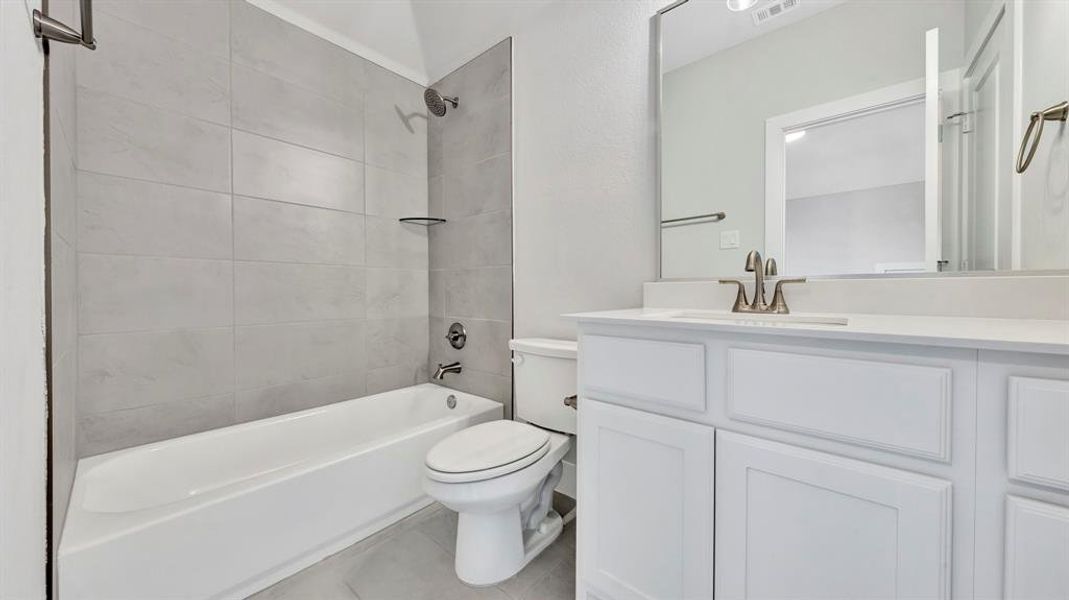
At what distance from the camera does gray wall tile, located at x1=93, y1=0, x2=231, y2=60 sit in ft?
4.74

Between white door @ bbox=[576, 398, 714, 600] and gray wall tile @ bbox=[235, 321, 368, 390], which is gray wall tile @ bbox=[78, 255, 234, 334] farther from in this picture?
white door @ bbox=[576, 398, 714, 600]

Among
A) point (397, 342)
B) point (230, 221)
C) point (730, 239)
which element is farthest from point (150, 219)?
point (730, 239)

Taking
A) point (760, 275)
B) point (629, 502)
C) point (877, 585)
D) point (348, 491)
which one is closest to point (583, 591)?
point (629, 502)

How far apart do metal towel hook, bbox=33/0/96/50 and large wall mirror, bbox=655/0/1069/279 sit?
5.18ft

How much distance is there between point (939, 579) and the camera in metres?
0.65

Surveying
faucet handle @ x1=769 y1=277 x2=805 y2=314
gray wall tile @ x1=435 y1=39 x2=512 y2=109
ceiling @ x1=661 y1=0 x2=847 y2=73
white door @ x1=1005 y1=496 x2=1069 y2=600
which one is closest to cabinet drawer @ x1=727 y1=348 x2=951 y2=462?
white door @ x1=1005 y1=496 x2=1069 y2=600

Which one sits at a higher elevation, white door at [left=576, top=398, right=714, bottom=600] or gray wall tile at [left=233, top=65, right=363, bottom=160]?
gray wall tile at [left=233, top=65, right=363, bottom=160]

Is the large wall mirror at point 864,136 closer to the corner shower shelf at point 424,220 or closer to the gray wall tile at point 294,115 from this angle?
the corner shower shelf at point 424,220

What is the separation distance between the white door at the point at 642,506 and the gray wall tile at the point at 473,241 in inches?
45.8

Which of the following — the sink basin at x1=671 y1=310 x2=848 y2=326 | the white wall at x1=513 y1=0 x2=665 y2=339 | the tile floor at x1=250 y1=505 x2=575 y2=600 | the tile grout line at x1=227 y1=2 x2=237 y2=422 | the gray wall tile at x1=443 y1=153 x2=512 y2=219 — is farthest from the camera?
the gray wall tile at x1=443 y1=153 x2=512 y2=219

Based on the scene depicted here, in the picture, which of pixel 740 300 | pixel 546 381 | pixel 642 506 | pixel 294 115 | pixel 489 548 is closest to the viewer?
pixel 642 506

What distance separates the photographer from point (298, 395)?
1901 millimetres

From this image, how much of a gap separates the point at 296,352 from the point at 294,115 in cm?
115

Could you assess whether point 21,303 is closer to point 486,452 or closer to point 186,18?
point 486,452
